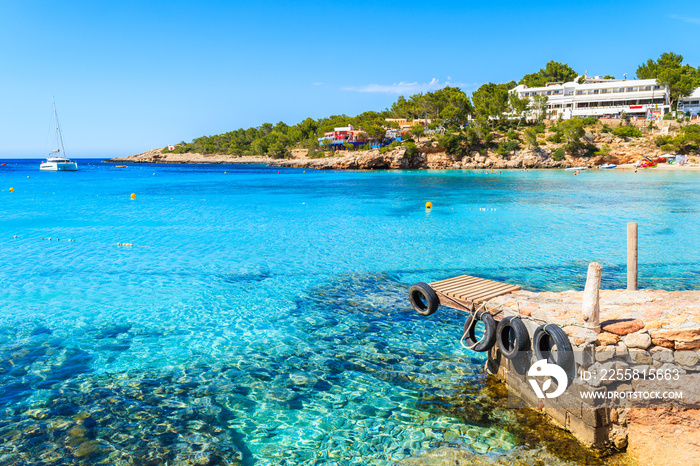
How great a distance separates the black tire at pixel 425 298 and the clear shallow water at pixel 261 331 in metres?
0.81

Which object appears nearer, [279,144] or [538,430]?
[538,430]

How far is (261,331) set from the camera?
10461 mm

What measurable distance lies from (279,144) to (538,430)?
127m

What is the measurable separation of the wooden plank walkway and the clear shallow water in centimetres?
119

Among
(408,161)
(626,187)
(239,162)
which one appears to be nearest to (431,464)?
(626,187)

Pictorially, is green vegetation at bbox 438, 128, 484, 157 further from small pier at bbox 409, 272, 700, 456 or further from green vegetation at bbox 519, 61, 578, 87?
small pier at bbox 409, 272, 700, 456

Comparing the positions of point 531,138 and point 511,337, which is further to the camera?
point 531,138

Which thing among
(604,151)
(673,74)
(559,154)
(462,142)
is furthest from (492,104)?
(673,74)

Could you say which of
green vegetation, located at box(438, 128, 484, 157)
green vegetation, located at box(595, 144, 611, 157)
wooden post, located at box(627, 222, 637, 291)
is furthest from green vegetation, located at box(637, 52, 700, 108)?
wooden post, located at box(627, 222, 637, 291)

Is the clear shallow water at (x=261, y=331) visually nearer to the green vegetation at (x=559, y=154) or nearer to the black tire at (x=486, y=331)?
the black tire at (x=486, y=331)

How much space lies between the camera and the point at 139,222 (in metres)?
27.6

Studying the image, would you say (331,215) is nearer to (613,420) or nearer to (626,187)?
(613,420)

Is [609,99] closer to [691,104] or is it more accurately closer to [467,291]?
[691,104]

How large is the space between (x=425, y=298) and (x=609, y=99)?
10876 centimetres
